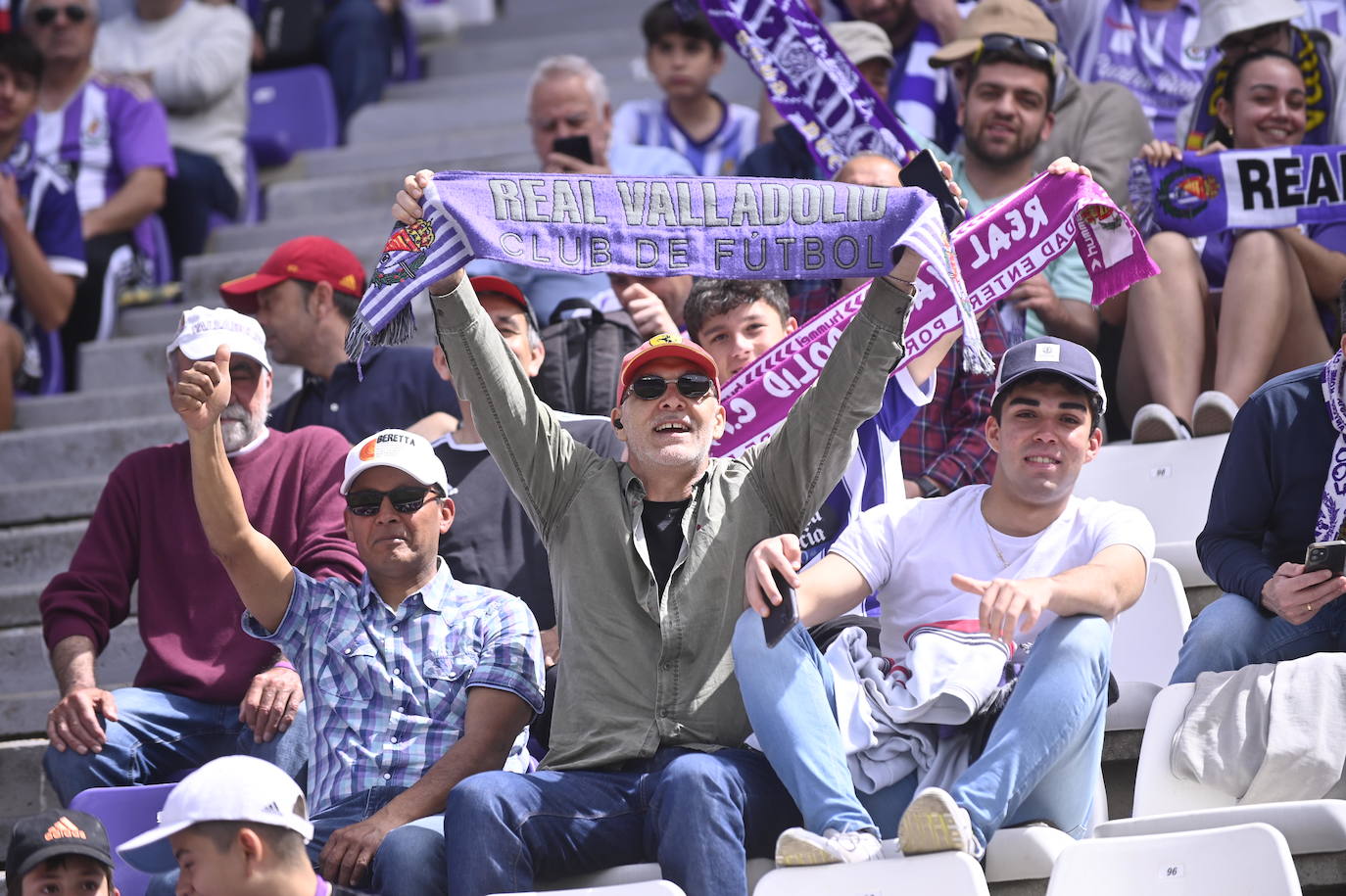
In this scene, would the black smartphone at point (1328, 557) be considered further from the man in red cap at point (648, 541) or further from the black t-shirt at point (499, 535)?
the black t-shirt at point (499, 535)

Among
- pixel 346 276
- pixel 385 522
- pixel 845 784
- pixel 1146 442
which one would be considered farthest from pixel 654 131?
pixel 845 784

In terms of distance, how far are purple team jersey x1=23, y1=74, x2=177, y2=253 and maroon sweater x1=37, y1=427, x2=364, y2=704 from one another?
9.31ft

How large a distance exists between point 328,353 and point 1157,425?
250 centimetres

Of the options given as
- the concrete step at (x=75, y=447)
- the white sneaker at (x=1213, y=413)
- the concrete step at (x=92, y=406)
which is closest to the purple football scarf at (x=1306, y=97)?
the white sneaker at (x=1213, y=413)

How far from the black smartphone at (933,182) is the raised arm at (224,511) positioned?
1.67 meters

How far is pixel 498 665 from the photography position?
13.3 feet

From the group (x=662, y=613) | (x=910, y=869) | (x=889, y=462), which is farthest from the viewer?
(x=889, y=462)

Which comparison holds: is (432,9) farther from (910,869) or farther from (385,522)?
(910,869)

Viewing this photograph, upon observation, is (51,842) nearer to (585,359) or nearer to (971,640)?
(971,640)

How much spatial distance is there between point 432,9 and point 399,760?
7.14m

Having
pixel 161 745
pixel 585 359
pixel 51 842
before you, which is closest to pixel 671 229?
pixel 585 359

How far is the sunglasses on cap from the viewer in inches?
240

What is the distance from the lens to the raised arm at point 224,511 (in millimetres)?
4117

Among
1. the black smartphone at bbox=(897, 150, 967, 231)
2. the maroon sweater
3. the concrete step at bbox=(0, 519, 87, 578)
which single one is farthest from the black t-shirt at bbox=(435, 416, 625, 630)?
the concrete step at bbox=(0, 519, 87, 578)
